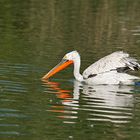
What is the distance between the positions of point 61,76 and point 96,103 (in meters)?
2.66

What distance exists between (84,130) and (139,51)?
287 inches

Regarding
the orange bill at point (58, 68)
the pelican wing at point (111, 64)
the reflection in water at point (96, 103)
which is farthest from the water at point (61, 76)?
the pelican wing at point (111, 64)

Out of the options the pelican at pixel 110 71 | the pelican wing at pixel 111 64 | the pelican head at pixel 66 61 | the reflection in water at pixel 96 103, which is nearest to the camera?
the reflection in water at pixel 96 103

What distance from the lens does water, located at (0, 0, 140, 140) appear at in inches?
368

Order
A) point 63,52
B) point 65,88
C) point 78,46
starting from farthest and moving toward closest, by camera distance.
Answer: point 78,46 → point 63,52 → point 65,88

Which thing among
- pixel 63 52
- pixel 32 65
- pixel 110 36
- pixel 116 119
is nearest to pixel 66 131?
pixel 116 119

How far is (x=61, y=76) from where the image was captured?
13664 mm

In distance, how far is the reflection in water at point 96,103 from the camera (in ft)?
33.0

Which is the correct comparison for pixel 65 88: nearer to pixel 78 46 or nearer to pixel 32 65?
pixel 32 65

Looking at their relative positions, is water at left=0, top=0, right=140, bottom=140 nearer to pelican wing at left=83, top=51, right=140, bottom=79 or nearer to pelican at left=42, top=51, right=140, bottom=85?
pelican at left=42, top=51, right=140, bottom=85

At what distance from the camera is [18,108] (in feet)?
34.0

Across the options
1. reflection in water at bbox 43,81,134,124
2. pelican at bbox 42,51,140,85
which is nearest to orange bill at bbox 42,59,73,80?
pelican at bbox 42,51,140,85

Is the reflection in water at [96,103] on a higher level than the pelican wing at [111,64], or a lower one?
lower

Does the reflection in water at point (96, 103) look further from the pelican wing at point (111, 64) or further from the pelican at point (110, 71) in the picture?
the pelican wing at point (111, 64)
